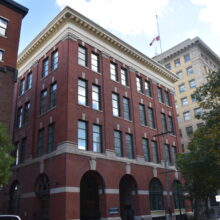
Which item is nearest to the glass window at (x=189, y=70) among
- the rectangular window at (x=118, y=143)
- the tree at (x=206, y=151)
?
the tree at (x=206, y=151)

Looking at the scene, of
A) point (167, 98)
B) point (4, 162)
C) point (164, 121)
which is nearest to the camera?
point (4, 162)

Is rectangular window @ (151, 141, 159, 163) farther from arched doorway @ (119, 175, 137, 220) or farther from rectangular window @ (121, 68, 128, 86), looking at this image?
rectangular window @ (121, 68, 128, 86)

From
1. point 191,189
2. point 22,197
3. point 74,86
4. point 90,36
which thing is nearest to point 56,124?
point 74,86

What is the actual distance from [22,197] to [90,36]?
64.2 ft

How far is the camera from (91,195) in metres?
26.4

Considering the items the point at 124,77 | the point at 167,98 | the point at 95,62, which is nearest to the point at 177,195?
the point at 167,98

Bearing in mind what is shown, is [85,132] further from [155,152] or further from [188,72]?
[188,72]

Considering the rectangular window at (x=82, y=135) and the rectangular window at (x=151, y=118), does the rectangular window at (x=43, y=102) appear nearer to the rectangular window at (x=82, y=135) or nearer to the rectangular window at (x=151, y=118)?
the rectangular window at (x=82, y=135)

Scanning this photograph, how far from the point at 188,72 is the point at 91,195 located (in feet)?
145

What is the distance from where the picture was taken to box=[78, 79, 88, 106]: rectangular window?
27188mm

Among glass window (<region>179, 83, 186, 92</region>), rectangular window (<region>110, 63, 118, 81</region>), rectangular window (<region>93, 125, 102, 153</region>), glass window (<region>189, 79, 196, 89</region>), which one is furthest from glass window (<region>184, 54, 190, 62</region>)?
rectangular window (<region>93, 125, 102, 153</region>)

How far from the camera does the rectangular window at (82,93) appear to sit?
89.2 ft

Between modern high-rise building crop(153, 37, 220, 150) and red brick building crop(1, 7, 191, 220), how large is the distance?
22.6 meters

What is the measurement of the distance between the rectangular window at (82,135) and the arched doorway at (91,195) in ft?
8.89
